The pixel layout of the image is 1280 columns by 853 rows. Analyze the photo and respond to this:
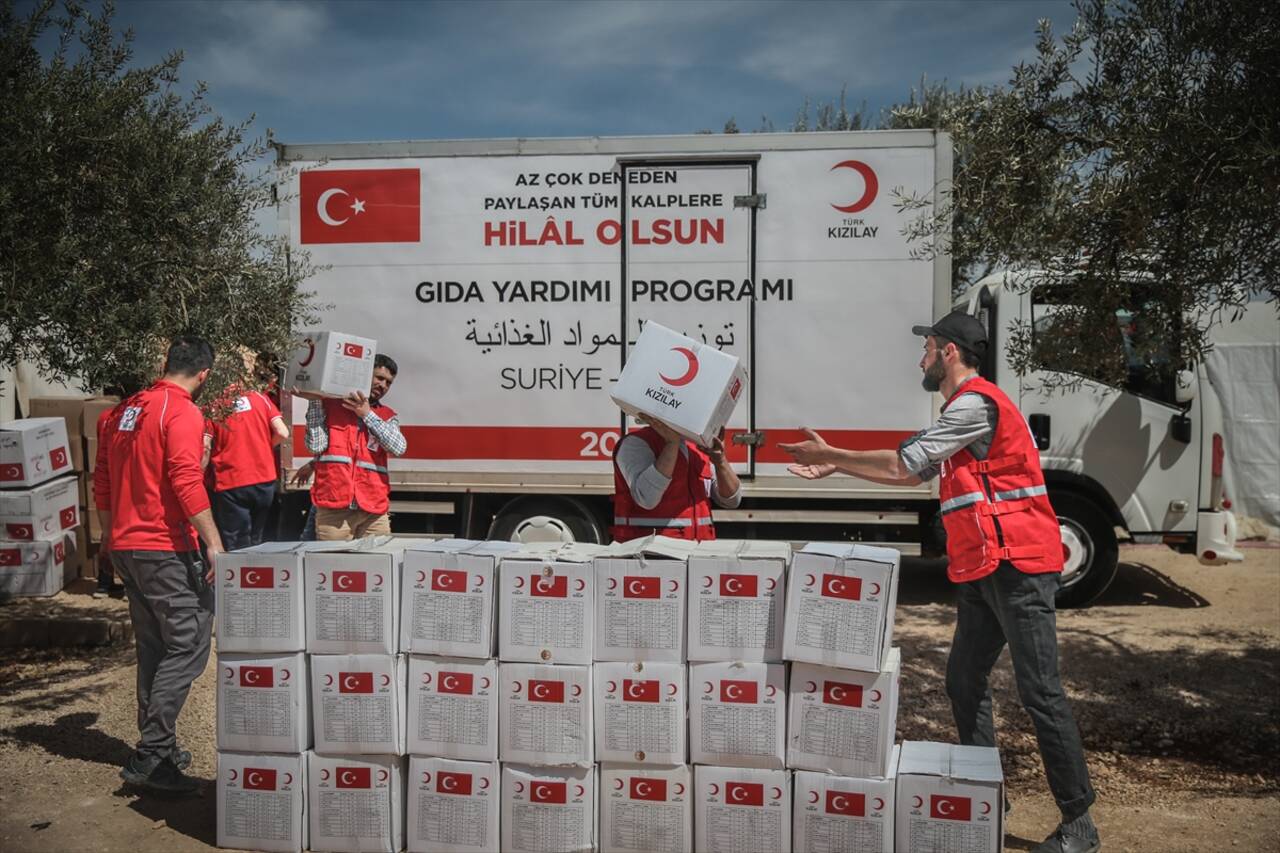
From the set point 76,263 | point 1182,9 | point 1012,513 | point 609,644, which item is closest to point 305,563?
point 609,644

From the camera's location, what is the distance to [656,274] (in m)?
7.61

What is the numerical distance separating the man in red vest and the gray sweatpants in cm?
264

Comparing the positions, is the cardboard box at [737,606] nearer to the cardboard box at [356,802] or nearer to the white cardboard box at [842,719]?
the white cardboard box at [842,719]

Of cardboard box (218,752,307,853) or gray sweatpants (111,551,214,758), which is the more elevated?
gray sweatpants (111,551,214,758)

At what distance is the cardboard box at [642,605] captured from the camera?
3.76 metres

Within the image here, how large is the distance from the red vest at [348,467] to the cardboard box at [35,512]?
2817mm

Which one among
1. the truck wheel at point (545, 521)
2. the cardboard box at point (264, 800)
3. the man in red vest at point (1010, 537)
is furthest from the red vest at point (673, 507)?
the truck wheel at point (545, 521)

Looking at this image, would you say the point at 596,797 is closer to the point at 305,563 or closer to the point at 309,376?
the point at 305,563

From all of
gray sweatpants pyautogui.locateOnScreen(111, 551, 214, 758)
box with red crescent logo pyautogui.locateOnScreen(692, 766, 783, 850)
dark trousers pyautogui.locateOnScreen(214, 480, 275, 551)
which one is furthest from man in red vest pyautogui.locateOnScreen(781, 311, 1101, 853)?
dark trousers pyautogui.locateOnScreen(214, 480, 275, 551)

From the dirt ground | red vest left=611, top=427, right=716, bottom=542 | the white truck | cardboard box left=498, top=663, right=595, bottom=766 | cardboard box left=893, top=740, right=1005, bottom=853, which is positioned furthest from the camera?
the white truck

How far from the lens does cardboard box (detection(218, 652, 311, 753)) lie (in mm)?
3949

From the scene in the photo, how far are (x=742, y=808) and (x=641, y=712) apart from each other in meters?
0.47

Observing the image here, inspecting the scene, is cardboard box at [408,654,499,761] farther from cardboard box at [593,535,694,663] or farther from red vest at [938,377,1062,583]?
red vest at [938,377,1062,583]

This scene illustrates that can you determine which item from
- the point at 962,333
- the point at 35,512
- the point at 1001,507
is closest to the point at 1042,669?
the point at 1001,507
